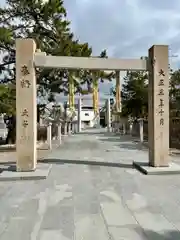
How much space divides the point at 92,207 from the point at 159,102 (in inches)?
191

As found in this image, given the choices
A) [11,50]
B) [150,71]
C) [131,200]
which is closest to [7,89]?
[11,50]

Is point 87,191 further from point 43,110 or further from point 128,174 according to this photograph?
point 43,110

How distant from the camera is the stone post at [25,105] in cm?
961

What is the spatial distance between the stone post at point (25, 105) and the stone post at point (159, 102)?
11.1 feet

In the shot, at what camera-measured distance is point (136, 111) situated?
28891 mm

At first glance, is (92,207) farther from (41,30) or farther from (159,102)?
(41,30)

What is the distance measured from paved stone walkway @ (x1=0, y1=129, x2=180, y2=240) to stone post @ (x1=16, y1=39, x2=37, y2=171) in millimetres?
917

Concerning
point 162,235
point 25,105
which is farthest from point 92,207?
point 25,105

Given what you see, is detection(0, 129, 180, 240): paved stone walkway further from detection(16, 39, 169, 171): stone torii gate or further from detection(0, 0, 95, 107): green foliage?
detection(0, 0, 95, 107): green foliage

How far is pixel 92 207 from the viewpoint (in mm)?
6125

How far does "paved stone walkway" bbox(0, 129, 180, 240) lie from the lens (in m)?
4.81

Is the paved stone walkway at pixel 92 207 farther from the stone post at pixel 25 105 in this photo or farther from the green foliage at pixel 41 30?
the green foliage at pixel 41 30

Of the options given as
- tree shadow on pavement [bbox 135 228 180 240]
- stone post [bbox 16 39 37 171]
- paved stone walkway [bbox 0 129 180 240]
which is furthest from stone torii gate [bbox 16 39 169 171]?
tree shadow on pavement [bbox 135 228 180 240]

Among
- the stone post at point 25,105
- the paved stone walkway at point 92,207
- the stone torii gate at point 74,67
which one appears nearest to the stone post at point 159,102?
the stone torii gate at point 74,67
